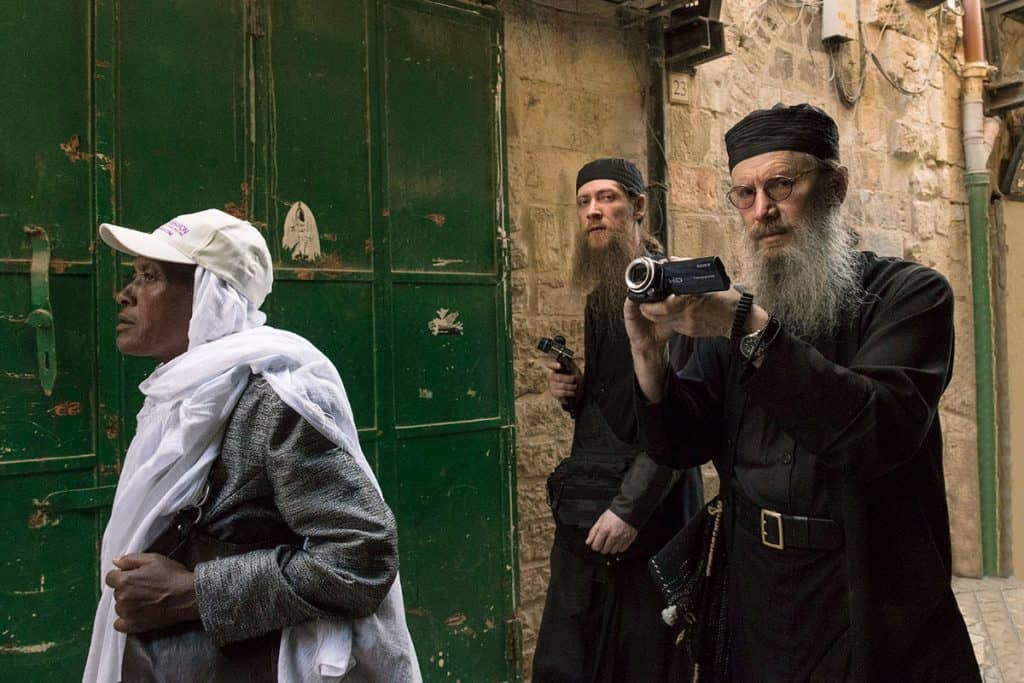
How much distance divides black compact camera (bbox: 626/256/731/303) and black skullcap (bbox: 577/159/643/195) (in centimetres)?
163

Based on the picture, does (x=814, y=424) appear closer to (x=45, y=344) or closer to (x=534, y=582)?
(x=45, y=344)

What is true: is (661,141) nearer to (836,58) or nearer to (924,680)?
(836,58)

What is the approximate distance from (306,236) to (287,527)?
5.87ft

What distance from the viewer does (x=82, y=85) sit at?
2898 millimetres

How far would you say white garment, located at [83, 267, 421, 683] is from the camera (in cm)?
171

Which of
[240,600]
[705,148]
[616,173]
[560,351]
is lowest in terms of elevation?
[240,600]

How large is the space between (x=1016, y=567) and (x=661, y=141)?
4096 millimetres

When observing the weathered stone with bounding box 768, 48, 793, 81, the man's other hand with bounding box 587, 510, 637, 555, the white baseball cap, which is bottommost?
the man's other hand with bounding box 587, 510, 637, 555

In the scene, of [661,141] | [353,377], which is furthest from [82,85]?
[661,141]

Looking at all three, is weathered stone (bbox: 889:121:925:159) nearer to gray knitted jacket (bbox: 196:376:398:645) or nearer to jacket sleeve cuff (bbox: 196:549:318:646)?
gray knitted jacket (bbox: 196:376:398:645)

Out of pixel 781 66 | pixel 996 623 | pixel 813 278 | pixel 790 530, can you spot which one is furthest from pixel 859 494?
pixel 996 623

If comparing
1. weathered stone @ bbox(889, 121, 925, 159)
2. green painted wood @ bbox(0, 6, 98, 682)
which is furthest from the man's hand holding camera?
weathered stone @ bbox(889, 121, 925, 159)

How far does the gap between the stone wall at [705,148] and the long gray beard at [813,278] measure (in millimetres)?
1871

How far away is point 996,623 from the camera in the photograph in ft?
16.9
